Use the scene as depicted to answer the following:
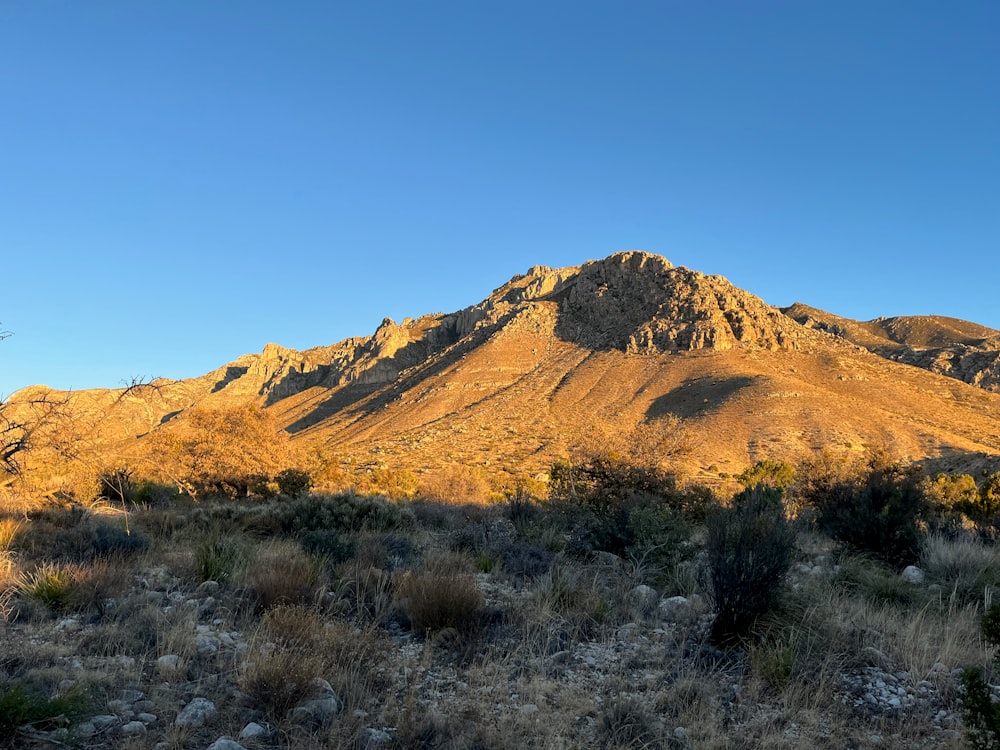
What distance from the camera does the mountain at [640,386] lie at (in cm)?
4116

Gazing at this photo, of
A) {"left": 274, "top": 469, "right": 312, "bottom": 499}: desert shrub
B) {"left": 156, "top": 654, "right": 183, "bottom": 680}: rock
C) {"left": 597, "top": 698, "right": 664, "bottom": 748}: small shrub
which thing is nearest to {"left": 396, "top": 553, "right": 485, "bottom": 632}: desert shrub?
{"left": 597, "top": 698, "right": 664, "bottom": 748}: small shrub

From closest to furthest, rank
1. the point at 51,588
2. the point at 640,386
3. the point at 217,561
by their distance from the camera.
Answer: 1. the point at 51,588
2. the point at 217,561
3. the point at 640,386

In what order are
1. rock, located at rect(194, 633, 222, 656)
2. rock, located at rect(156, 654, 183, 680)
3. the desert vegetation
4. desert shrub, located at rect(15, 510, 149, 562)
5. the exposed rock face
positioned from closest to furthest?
the desert vegetation → rock, located at rect(156, 654, 183, 680) → rock, located at rect(194, 633, 222, 656) → desert shrub, located at rect(15, 510, 149, 562) → the exposed rock face

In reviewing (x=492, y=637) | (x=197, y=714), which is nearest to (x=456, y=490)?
(x=492, y=637)

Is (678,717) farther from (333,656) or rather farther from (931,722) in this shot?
(333,656)

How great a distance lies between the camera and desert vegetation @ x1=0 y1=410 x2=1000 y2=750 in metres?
3.87

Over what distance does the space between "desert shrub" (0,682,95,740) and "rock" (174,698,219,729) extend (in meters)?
0.57

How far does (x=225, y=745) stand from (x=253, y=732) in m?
0.22

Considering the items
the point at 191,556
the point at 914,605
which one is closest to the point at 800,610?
the point at 914,605

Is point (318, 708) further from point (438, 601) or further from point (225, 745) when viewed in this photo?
point (438, 601)

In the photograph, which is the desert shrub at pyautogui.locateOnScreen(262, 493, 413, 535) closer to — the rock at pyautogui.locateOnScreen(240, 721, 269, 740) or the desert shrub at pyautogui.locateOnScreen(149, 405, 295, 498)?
the desert shrub at pyautogui.locateOnScreen(149, 405, 295, 498)

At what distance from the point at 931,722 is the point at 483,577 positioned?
472cm

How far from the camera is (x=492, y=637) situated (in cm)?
551

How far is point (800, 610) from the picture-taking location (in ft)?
19.6
